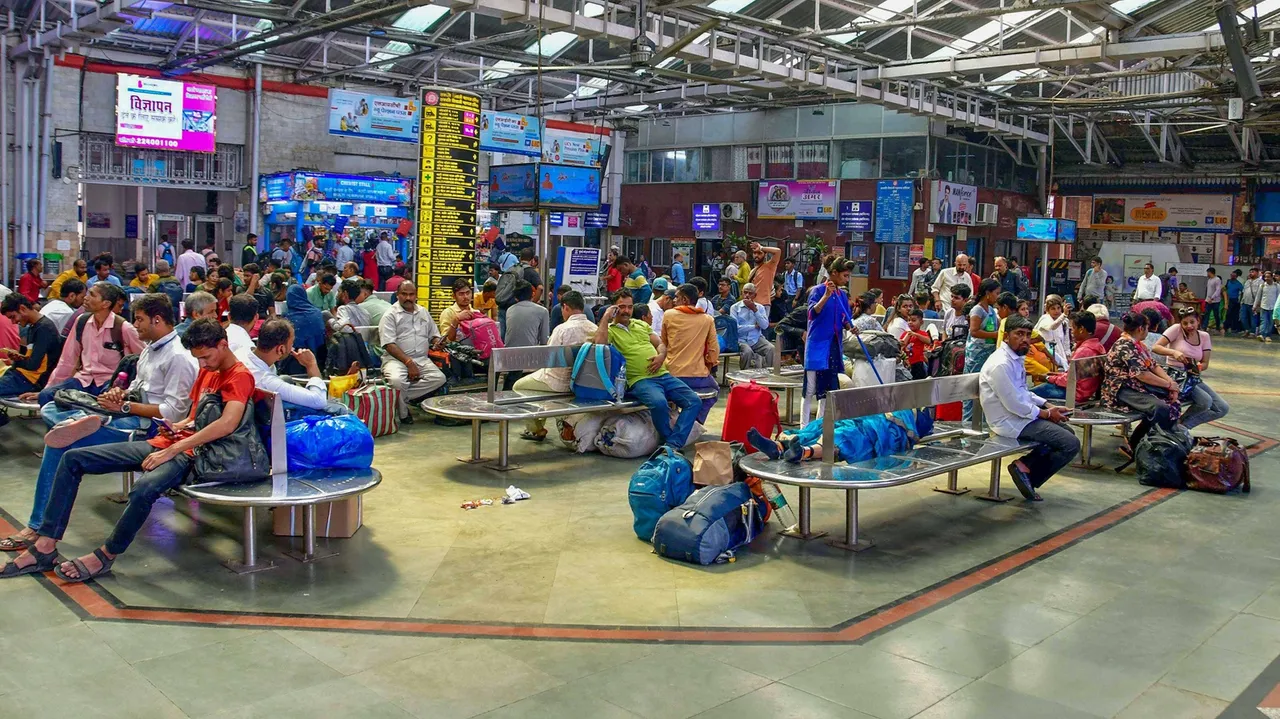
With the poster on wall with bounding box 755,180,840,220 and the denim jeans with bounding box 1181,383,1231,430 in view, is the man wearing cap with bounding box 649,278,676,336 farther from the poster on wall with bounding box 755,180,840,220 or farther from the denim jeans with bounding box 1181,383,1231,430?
the poster on wall with bounding box 755,180,840,220

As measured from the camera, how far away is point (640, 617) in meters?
5.39

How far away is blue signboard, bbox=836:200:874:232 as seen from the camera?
27125mm

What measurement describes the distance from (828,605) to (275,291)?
28.1ft

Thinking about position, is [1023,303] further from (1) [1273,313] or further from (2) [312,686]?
(1) [1273,313]

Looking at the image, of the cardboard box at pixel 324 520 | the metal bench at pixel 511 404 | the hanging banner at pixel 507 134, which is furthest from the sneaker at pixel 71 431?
the hanging banner at pixel 507 134

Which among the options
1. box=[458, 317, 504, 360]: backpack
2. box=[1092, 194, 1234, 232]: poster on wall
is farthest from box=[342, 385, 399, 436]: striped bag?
box=[1092, 194, 1234, 232]: poster on wall

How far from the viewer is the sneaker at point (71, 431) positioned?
589 centimetres

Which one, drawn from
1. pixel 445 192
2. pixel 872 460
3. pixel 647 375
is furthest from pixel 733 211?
pixel 872 460

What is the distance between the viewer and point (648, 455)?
9484 mm

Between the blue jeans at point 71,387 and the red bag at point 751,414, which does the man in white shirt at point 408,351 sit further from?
the red bag at point 751,414

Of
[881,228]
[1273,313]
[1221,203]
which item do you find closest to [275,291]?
[881,228]

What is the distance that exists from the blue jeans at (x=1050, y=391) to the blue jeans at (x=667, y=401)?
10.4ft

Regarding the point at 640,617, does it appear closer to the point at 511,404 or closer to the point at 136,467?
the point at 136,467

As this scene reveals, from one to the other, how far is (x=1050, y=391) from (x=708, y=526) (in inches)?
196
